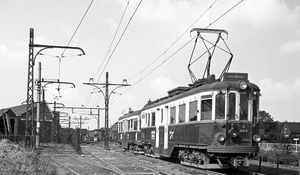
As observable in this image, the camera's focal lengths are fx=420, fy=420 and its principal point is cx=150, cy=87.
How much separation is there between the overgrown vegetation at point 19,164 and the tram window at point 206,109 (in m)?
5.53

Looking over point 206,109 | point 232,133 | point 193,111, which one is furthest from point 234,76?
point 232,133

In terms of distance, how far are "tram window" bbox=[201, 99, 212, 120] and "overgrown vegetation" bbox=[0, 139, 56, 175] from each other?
5.53 metres

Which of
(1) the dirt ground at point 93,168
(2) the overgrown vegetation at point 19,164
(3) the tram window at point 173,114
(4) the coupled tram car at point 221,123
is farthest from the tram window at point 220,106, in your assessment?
(2) the overgrown vegetation at point 19,164

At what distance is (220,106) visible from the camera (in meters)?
14.7

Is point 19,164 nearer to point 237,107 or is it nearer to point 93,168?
point 93,168

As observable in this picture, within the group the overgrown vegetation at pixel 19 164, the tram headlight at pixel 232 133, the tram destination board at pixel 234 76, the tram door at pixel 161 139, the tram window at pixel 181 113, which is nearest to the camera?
the overgrown vegetation at pixel 19 164

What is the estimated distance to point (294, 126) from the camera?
82.6 meters

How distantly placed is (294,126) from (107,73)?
54.3m

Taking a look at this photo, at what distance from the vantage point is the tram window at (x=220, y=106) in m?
14.6

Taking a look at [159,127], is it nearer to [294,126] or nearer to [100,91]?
[100,91]

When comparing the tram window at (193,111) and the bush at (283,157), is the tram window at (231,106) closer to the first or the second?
the tram window at (193,111)

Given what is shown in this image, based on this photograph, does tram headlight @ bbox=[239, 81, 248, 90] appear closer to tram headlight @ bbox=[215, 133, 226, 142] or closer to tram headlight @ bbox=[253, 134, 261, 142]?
tram headlight @ bbox=[253, 134, 261, 142]

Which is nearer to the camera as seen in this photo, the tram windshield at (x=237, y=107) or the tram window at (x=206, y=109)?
the tram windshield at (x=237, y=107)

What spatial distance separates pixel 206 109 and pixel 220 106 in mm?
622
